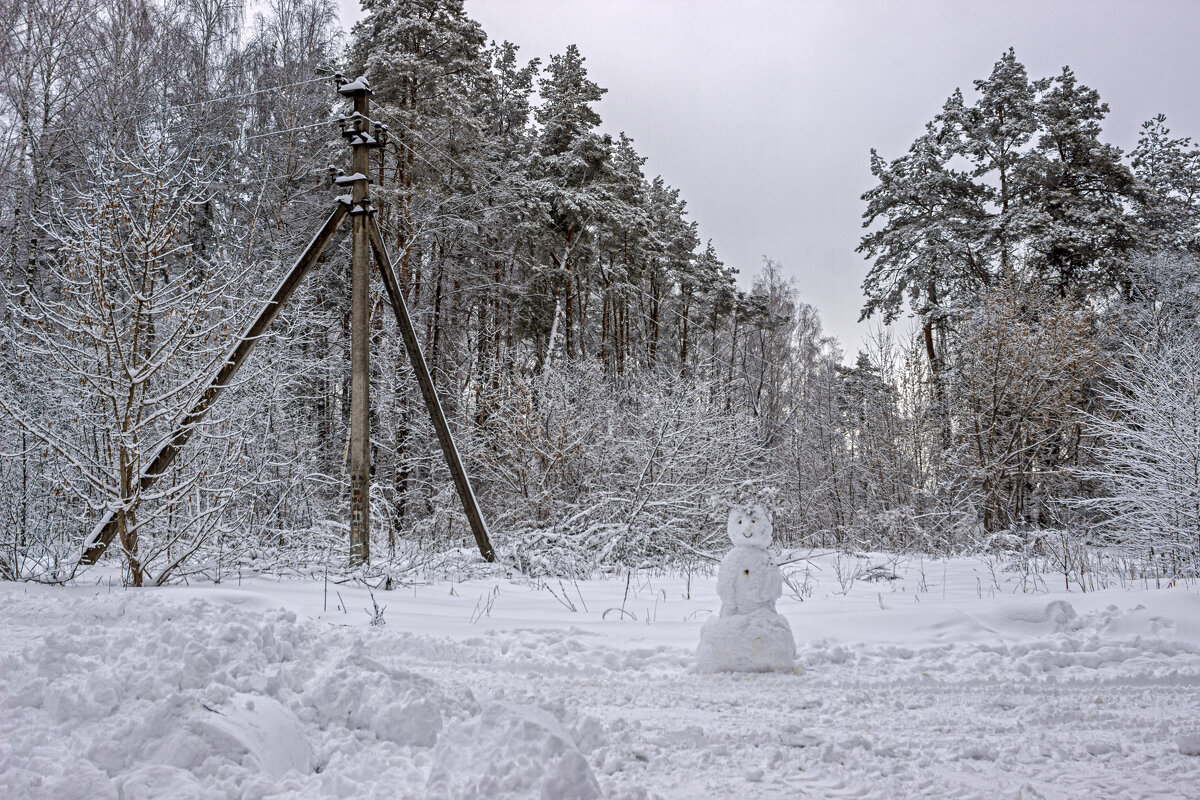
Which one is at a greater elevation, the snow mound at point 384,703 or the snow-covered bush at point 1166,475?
the snow-covered bush at point 1166,475

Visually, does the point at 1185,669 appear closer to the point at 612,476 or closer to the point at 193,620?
the point at 193,620

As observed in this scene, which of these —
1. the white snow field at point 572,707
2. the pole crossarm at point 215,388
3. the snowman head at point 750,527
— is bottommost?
the white snow field at point 572,707

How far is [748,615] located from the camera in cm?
446

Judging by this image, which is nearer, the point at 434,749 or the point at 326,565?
the point at 434,749

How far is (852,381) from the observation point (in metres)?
31.4

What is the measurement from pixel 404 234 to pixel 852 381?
71.9 feet

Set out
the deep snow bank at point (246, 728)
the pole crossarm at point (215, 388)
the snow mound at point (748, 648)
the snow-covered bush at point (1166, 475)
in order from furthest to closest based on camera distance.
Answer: the snow-covered bush at point (1166, 475) < the pole crossarm at point (215, 388) < the snow mound at point (748, 648) < the deep snow bank at point (246, 728)

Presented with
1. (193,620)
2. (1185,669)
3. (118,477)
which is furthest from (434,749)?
(118,477)

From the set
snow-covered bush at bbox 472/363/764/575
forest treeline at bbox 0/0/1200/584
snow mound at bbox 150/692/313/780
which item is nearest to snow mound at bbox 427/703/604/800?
snow mound at bbox 150/692/313/780

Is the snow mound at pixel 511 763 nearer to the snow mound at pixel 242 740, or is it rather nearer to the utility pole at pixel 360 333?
the snow mound at pixel 242 740

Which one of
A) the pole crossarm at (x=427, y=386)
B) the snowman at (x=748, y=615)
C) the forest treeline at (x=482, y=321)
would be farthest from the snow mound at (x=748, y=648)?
the pole crossarm at (x=427, y=386)

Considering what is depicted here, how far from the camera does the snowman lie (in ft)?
14.1

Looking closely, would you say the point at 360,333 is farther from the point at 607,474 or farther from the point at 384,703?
the point at 607,474

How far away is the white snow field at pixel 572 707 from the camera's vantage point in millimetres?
2395
